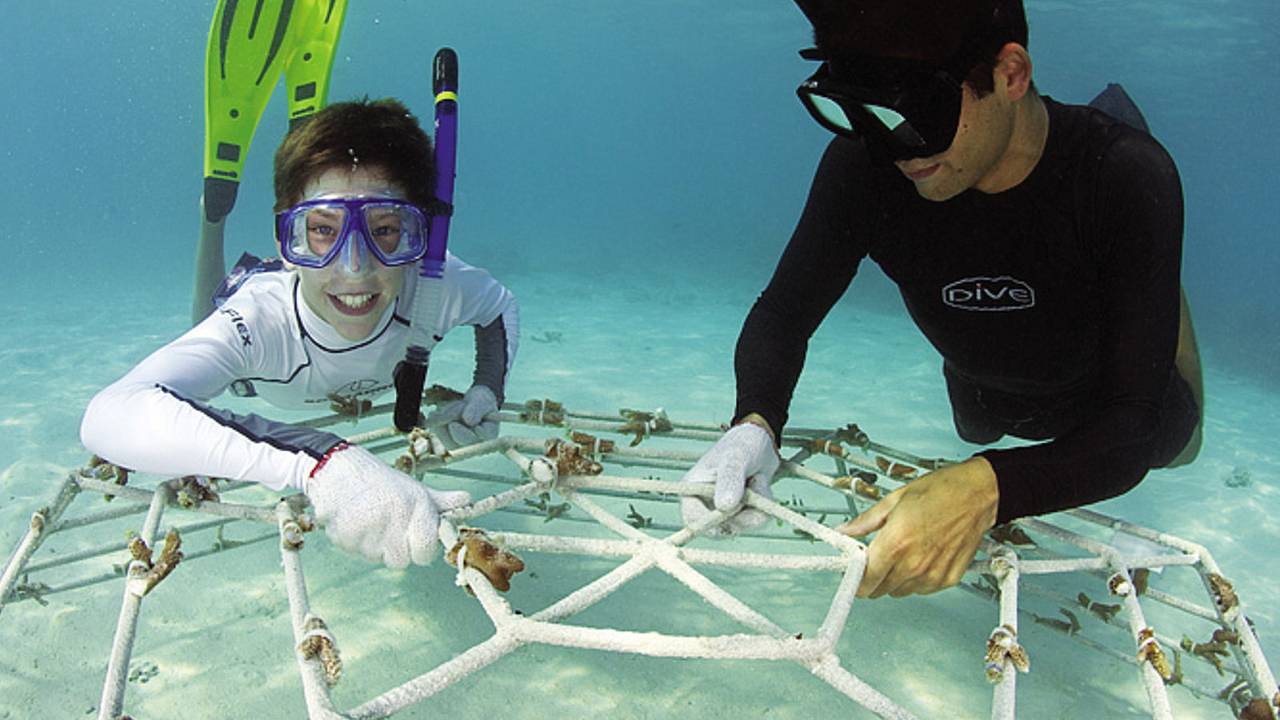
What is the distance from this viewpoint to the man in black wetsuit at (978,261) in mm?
2176

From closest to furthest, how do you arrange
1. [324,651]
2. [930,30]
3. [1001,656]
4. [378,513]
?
[324,651] < [1001,656] < [378,513] < [930,30]

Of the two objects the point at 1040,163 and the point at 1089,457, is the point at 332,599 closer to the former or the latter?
the point at 1089,457

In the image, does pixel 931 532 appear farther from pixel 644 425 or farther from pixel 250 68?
pixel 250 68

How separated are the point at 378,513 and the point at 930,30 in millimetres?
2226

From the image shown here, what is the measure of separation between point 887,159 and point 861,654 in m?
2.34

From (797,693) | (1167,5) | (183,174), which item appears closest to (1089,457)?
(797,693)

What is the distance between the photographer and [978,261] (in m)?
2.98

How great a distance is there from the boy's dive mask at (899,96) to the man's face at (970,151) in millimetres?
77

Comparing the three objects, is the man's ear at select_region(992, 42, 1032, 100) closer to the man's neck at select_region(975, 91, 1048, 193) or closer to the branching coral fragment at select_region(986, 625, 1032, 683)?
the man's neck at select_region(975, 91, 1048, 193)

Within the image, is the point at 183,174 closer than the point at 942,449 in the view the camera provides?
No

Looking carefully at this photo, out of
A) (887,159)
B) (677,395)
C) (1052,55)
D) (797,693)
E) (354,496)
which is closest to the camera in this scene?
(354,496)

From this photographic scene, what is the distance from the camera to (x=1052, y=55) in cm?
3198

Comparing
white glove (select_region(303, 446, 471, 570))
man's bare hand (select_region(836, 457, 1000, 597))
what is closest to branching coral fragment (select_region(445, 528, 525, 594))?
white glove (select_region(303, 446, 471, 570))

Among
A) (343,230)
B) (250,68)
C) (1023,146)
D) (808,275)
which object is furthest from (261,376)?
(250,68)
